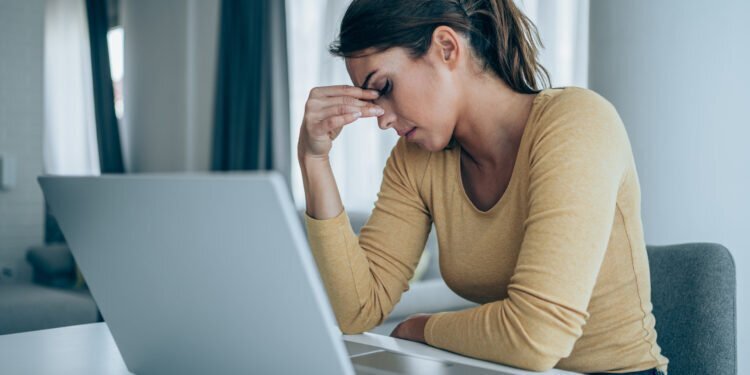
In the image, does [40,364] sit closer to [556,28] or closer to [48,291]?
[48,291]

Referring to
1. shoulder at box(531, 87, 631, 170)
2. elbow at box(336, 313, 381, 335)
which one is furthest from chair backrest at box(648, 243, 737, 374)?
elbow at box(336, 313, 381, 335)

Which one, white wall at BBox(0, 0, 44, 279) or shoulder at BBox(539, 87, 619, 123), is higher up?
shoulder at BBox(539, 87, 619, 123)

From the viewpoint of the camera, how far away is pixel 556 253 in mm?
903

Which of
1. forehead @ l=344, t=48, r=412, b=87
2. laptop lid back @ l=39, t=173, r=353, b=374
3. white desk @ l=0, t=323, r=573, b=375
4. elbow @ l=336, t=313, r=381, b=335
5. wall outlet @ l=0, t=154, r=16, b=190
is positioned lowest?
wall outlet @ l=0, t=154, r=16, b=190

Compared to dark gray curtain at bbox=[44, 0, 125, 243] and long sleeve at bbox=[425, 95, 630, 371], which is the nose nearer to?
long sleeve at bbox=[425, 95, 630, 371]

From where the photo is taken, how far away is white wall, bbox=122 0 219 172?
512 cm

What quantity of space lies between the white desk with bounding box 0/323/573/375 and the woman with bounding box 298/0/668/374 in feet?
0.11

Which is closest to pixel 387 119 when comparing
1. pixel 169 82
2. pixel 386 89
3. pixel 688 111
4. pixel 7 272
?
pixel 386 89

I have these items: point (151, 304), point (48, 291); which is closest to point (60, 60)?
point (48, 291)

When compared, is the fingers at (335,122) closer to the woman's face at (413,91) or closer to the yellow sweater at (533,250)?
the woman's face at (413,91)

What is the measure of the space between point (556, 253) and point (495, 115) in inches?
14.4

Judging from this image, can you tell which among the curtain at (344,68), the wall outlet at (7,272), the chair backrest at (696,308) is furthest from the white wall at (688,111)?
the wall outlet at (7,272)

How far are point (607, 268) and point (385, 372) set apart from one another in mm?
442

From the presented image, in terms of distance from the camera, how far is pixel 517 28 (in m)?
1.17
